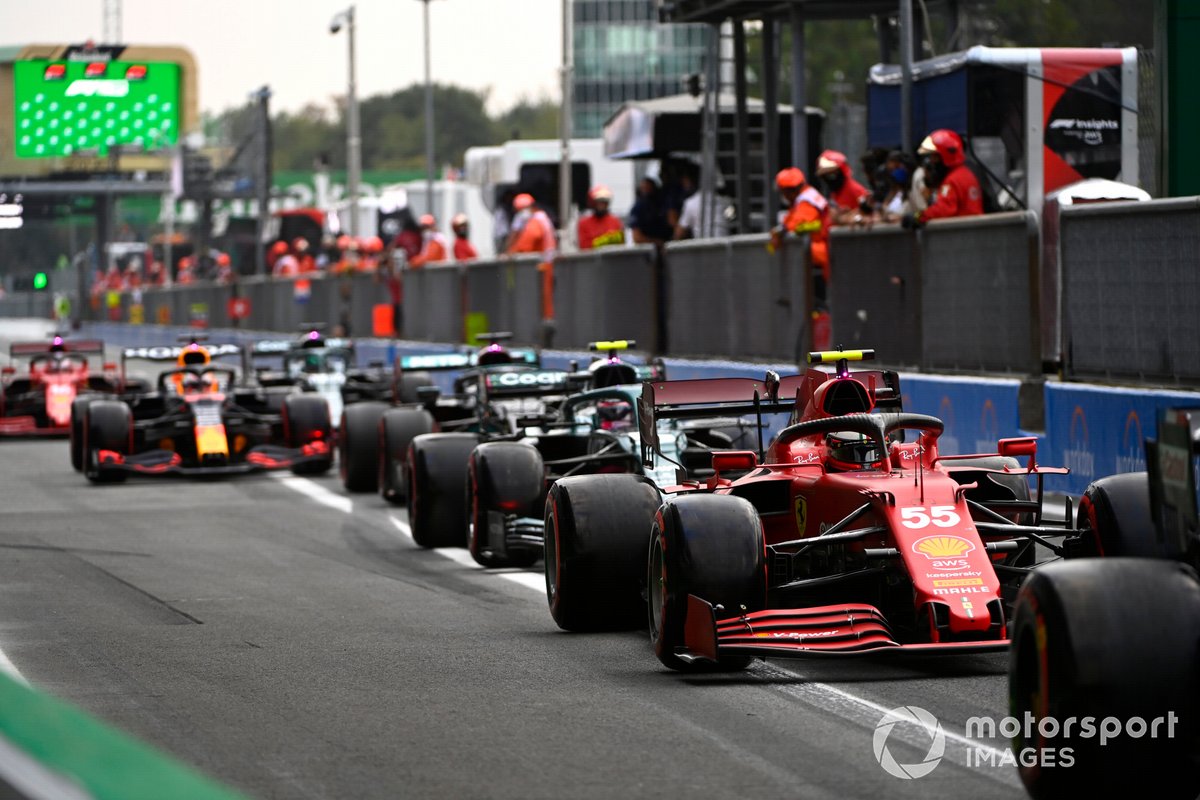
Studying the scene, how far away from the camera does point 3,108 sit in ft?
209

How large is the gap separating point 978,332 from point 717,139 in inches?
490

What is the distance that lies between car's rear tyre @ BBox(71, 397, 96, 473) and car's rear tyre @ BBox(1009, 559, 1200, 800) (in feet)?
46.8

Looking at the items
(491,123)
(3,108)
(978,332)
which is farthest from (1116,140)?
(491,123)

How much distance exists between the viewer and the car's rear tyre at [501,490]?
12.0 meters

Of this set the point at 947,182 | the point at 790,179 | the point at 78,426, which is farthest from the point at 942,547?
the point at 78,426

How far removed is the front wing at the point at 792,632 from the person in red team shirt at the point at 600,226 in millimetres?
16512

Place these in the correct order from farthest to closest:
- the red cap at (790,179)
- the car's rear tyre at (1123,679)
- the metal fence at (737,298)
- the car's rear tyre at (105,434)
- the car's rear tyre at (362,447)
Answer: the car's rear tyre at (105,434) → the red cap at (790,179) → the metal fence at (737,298) → the car's rear tyre at (362,447) → the car's rear tyre at (1123,679)

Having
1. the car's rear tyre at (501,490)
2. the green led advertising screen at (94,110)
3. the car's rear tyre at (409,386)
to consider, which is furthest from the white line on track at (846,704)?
the green led advertising screen at (94,110)

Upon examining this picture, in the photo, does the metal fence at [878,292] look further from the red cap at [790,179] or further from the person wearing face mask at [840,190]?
the red cap at [790,179]

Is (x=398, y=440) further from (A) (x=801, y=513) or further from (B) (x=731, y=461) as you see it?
(A) (x=801, y=513)

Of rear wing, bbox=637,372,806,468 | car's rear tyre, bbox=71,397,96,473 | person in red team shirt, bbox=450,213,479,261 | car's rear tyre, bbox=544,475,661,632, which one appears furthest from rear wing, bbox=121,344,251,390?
car's rear tyre, bbox=544,475,661,632

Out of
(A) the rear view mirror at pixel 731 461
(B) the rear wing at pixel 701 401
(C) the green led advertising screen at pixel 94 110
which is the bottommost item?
(A) the rear view mirror at pixel 731 461

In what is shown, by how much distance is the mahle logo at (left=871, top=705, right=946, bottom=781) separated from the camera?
255 inches

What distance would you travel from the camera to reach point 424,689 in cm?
820
